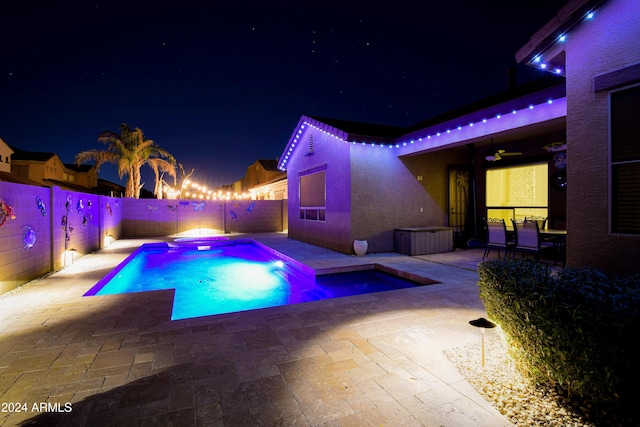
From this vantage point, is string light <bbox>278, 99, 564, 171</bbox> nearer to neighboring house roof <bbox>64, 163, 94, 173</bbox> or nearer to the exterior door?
the exterior door

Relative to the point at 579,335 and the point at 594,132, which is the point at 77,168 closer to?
the point at 594,132

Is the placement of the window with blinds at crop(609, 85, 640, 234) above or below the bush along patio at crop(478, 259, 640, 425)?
above

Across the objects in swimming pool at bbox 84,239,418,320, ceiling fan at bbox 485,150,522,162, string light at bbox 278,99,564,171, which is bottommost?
swimming pool at bbox 84,239,418,320

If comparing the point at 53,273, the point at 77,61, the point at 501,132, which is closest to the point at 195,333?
the point at 53,273

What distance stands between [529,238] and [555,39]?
15.8 ft

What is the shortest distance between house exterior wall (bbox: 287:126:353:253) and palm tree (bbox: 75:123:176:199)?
1170cm

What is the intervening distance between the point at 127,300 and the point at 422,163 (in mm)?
9020

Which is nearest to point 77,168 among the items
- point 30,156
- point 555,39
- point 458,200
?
point 30,156

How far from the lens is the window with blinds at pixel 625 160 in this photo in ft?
10.7

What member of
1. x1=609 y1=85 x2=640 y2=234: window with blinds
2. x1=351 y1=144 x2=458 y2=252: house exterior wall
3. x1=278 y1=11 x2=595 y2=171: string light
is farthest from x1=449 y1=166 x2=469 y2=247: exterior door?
x1=609 y1=85 x2=640 y2=234: window with blinds

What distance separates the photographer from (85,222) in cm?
958

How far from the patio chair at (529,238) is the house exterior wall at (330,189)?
4.34 metres

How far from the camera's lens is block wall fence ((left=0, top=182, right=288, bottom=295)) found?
5418 millimetres

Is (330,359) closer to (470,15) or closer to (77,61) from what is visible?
(470,15)
